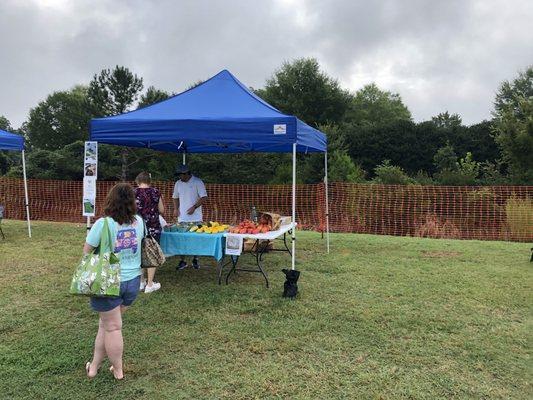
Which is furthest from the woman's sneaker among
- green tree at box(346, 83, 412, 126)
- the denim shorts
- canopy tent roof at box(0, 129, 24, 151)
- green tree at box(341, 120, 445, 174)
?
green tree at box(346, 83, 412, 126)

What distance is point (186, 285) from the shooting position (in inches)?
222

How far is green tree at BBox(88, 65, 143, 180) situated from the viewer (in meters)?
26.8

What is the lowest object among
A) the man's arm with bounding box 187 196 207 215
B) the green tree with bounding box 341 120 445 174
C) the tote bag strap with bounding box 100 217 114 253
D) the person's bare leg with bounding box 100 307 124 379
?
the person's bare leg with bounding box 100 307 124 379

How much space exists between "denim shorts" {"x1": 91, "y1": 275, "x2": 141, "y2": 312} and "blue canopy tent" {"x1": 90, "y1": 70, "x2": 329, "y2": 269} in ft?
8.15

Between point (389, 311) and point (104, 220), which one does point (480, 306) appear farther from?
point (104, 220)

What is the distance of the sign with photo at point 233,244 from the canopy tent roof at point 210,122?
3.86ft

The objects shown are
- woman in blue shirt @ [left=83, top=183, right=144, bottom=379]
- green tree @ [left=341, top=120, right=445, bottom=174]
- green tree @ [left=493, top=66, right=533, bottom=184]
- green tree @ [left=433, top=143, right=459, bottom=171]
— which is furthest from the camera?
green tree @ [left=341, top=120, right=445, bottom=174]

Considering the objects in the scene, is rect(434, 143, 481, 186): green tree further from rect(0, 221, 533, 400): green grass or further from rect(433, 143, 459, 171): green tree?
rect(0, 221, 533, 400): green grass

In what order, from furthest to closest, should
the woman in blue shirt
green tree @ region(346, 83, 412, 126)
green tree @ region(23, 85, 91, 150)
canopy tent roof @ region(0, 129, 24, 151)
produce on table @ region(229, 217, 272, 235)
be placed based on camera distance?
green tree @ region(346, 83, 412, 126) → green tree @ region(23, 85, 91, 150) → canopy tent roof @ region(0, 129, 24, 151) → produce on table @ region(229, 217, 272, 235) → the woman in blue shirt

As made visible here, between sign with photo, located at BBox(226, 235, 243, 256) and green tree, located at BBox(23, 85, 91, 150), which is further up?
green tree, located at BBox(23, 85, 91, 150)

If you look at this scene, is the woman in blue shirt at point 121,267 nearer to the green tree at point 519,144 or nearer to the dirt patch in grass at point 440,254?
the dirt patch in grass at point 440,254

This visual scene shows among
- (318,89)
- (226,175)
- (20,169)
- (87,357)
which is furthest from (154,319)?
(318,89)

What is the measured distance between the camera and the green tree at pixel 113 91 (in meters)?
26.8

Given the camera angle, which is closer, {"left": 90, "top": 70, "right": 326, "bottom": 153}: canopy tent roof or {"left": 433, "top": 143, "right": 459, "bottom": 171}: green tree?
{"left": 90, "top": 70, "right": 326, "bottom": 153}: canopy tent roof
